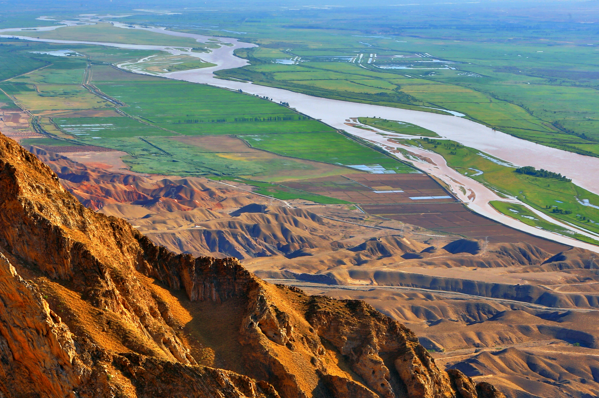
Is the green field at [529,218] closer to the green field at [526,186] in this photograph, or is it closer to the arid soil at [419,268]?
the green field at [526,186]

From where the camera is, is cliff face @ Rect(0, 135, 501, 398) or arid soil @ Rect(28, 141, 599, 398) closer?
cliff face @ Rect(0, 135, 501, 398)

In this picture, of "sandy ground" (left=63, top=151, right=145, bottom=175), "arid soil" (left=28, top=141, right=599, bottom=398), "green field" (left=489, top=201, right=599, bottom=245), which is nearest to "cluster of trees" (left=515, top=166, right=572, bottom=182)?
"green field" (left=489, top=201, right=599, bottom=245)

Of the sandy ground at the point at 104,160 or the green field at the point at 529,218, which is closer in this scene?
the green field at the point at 529,218

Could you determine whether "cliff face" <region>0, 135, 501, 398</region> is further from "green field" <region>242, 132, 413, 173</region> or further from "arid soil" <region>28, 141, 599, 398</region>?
"green field" <region>242, 132, 413, 173</region>

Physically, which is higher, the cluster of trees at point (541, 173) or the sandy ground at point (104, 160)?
the cluster of trees at point (541, 173)

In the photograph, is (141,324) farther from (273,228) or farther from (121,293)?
(273,228)

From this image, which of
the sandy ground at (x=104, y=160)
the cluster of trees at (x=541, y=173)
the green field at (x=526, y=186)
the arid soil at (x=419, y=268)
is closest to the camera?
the arid soil at (x=419, y=268)

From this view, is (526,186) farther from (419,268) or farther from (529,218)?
(419,268)

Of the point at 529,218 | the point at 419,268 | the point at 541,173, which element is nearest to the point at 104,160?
the point at 419,268

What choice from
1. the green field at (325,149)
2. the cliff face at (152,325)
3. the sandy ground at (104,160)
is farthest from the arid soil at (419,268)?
the cliff face at (152,325)
